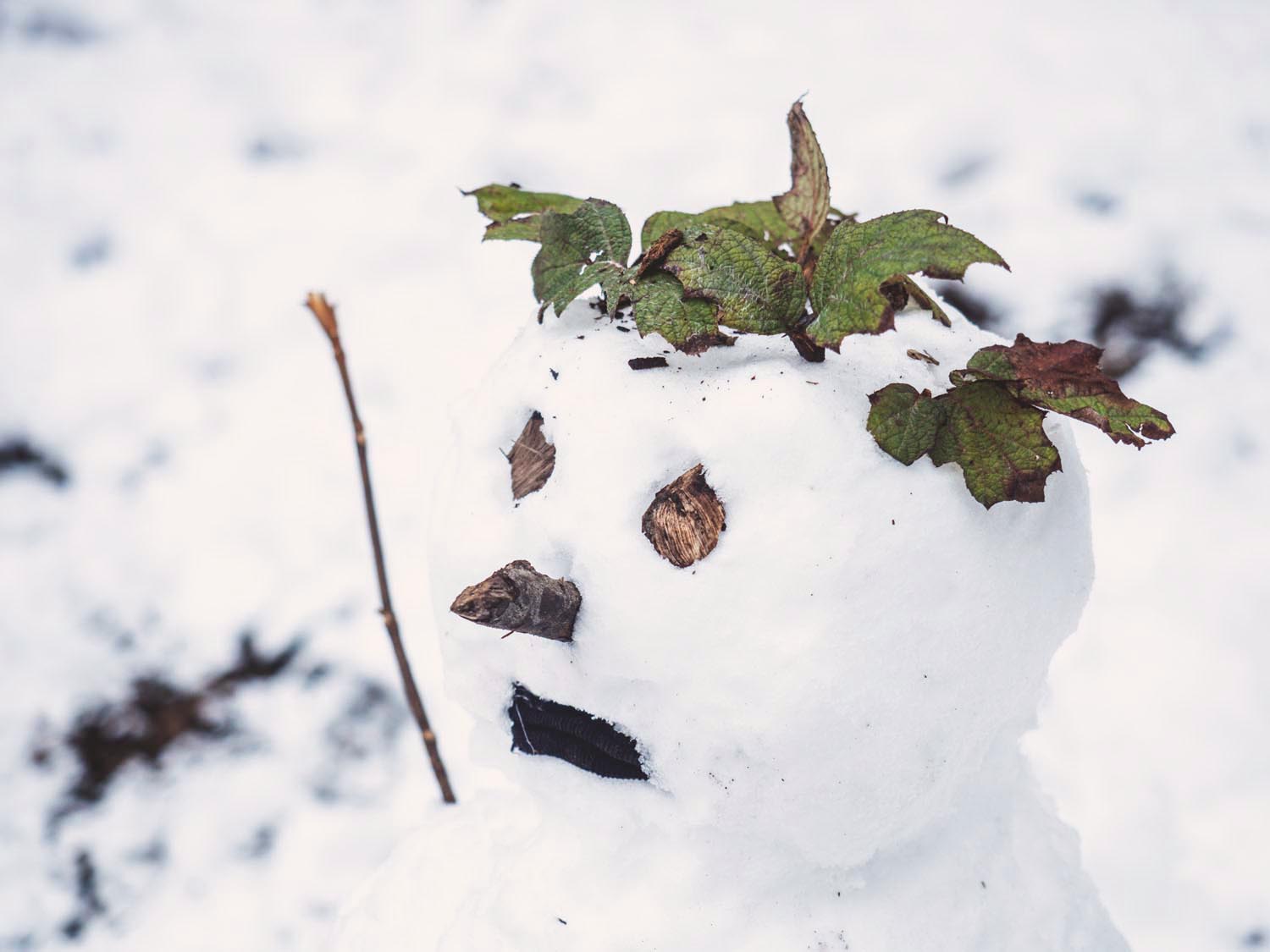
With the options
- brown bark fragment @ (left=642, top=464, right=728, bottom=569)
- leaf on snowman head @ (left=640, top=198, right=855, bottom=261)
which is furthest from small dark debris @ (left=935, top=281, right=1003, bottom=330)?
brown bark fragment @ (left=642, top=464, right=728, bottom=569)

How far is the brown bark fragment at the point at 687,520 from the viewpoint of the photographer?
50 centimetres

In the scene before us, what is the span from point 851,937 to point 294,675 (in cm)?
94

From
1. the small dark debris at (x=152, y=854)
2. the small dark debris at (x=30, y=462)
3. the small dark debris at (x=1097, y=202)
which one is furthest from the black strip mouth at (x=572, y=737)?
the small dark debris at (x=1097, y=202)

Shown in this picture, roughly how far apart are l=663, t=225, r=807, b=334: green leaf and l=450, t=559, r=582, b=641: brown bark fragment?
0.56ft

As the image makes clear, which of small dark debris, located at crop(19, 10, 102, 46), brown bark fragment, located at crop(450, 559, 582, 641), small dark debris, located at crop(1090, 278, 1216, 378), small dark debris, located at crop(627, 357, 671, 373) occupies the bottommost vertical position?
brown bark fragment, located at crop(450, 559, 582, 641)

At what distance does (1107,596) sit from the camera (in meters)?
1.24

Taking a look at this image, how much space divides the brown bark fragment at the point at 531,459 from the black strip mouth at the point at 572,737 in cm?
13

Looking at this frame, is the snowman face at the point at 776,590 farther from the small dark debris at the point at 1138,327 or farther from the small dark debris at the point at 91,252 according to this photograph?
the small dark debris at the point at 91,252

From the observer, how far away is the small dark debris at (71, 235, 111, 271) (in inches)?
64.5

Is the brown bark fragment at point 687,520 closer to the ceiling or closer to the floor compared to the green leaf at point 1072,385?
closer to the floor

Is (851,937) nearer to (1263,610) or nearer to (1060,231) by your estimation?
(1263,610)

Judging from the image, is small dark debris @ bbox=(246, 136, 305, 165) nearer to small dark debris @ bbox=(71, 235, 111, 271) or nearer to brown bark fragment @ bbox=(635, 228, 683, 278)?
small dark debris @ bbox=(71, 235, 111, 271)

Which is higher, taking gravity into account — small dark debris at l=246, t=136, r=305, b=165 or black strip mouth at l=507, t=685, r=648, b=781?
small dark debris at l=246, t=136, r=305, b=165

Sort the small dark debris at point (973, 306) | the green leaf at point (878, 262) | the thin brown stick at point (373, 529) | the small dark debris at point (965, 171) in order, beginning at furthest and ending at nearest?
the small dark debris at point (965, 171), the small dark debris at point (973, 306), the thin brown stick at point (373, 529), the green leaf at point (878, 262)
